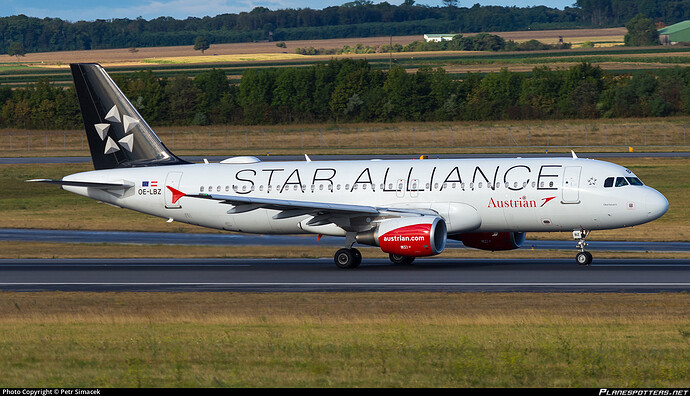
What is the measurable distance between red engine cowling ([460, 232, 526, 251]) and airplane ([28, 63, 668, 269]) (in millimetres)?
40

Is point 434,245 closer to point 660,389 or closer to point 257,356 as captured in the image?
point 257,356

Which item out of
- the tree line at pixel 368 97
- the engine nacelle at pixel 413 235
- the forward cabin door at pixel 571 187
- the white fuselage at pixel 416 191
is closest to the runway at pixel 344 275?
the engine nacelle at pixel 413 235

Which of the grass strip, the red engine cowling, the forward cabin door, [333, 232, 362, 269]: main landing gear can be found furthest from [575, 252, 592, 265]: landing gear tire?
[333, 232, 362, 269]: main landing gear

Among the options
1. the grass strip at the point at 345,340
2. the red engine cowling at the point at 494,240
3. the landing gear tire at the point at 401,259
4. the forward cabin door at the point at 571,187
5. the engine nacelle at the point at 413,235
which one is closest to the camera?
the grass strip at the point at 345,340

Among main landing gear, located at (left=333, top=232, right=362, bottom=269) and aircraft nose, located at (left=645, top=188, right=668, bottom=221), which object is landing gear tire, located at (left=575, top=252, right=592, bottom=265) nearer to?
aircraft nose, located at (left=645, top=188, right=668, bottom=221)

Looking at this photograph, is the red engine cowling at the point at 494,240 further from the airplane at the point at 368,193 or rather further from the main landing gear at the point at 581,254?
the main landing gear at the point at 581,254

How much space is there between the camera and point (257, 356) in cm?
1878

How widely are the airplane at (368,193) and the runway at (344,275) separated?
1.18 m

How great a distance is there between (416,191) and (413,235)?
304 centimetres

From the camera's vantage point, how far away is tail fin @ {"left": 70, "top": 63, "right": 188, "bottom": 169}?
40.8 metres

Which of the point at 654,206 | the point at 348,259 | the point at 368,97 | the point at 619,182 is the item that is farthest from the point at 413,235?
the point at 368,97

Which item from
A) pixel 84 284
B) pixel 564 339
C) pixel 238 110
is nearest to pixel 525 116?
pixel 238 110

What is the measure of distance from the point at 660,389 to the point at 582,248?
20.8 metres

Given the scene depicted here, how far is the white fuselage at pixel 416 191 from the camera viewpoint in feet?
115
